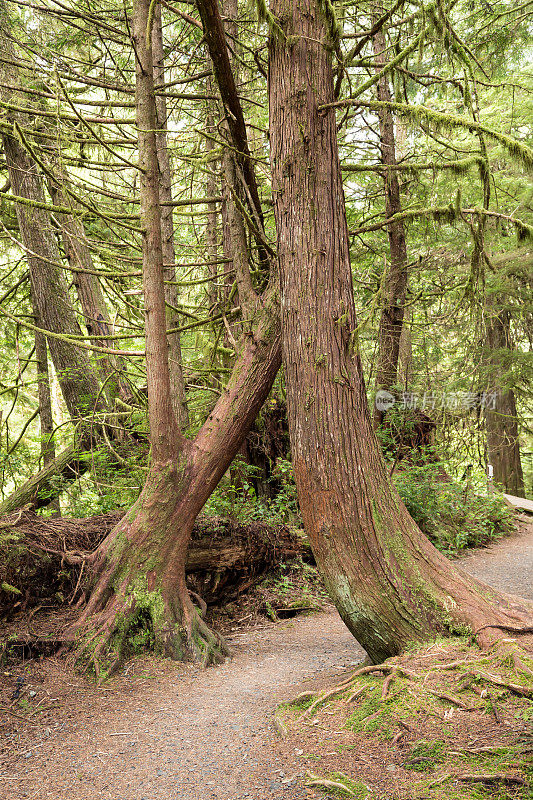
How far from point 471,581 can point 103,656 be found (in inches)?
131

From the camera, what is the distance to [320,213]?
463 centimetres

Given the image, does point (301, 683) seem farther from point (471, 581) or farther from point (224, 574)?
point (224, 574)

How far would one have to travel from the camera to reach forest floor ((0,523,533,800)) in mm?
3363

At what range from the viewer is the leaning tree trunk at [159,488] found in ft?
18.3

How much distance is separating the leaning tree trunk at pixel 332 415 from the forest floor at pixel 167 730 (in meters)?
1.03

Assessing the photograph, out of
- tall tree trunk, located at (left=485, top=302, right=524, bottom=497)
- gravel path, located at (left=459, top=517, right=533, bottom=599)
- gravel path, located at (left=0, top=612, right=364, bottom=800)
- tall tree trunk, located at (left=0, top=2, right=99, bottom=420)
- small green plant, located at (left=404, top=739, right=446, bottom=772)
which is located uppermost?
tall tree trunk, located at (left=0, top=2, right=99, bottom=420)

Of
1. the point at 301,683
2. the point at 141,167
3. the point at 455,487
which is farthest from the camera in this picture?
the point at 455,487

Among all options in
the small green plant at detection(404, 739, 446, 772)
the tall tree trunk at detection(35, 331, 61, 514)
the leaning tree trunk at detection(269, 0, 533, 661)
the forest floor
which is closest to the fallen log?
the forest floor

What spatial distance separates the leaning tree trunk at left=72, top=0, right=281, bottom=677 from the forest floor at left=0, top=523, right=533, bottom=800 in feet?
1.18

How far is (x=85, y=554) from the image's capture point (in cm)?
625

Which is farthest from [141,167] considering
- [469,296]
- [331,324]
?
[469,296]

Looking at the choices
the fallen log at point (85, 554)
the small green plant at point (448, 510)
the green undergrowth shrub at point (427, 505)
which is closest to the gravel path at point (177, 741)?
the fallen log at point (85, 554)

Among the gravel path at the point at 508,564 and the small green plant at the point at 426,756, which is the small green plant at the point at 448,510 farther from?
the small green plant at the point at 426,756

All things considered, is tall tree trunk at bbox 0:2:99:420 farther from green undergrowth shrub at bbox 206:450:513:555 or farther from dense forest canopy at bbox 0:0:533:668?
green undergrowth shrub at bbox 206:450:513:555
